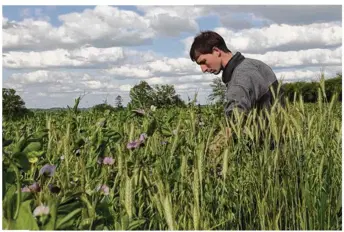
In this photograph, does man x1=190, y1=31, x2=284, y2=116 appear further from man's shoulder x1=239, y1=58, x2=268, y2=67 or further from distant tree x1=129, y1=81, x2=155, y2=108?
distant tree x1=129, y1=81, x2=155, y2=108

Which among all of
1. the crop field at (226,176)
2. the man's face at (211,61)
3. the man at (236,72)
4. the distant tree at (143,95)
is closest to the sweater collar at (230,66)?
the man at (236,72)

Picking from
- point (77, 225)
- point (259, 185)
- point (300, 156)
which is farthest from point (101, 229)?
point (300, 156)

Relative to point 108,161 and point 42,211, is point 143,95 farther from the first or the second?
point 42,211

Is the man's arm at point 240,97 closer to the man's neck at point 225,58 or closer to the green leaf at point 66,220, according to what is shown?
the man's neck at point 225,58

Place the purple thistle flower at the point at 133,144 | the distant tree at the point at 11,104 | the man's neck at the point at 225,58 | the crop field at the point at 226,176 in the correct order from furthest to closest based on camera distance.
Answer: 1. the distant tree at the point at 11,104
2. the man's neck at the point at 225,58
3. the purple thistle flower at the point at 133,144
4. the crop field at the point at 226,176

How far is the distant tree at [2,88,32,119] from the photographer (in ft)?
11.5

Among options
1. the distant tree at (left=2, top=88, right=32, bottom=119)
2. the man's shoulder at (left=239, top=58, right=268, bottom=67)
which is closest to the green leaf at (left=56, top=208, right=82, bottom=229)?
the man's shoulder at (left=239, top=58, right=268, bottom=67)

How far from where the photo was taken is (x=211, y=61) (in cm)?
292

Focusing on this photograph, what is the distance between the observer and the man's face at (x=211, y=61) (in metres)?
2.90

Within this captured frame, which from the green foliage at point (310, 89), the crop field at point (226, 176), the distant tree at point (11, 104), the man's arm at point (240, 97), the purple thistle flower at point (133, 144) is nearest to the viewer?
the crop field at point (226, 176)

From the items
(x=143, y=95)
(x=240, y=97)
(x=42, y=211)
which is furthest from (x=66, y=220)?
(x=240, y=97)

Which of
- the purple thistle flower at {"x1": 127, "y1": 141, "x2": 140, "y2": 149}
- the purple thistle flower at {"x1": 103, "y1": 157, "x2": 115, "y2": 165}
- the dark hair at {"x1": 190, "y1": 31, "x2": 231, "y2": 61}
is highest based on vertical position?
the dark hair at {"x1": 190, "y1": 31, "x2": 231, "y2": 61}

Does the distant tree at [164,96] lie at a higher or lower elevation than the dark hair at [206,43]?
lower

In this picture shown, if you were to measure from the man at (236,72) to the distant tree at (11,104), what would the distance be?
3.72 feet
